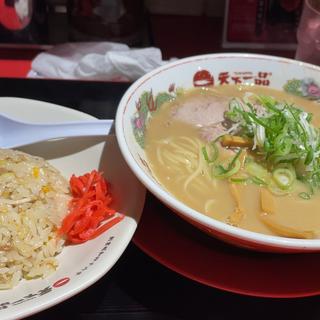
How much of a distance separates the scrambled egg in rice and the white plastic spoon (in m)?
0.06

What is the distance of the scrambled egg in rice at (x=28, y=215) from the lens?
95 centimetres

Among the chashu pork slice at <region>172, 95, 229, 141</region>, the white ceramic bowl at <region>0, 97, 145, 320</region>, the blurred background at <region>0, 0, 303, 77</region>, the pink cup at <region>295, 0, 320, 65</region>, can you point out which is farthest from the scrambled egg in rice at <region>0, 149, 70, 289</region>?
the pink cup at <region>295, 0, 320, 65</region>

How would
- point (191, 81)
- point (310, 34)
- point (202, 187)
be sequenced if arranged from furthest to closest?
point (310, 34) → point (191, 81) → point (202, 187)

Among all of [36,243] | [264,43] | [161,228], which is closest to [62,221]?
[36,243]

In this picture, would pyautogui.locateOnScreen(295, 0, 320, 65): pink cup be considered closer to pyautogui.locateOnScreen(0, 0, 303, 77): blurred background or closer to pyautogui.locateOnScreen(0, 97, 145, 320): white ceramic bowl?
pyautogui.locateOnScreen(0, 0, 303, 77): blurred background

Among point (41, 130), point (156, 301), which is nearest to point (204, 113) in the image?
point (41, 130)

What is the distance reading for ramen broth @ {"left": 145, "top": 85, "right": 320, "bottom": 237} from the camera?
1000 mm

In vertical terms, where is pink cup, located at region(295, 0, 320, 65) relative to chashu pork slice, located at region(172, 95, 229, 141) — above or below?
above

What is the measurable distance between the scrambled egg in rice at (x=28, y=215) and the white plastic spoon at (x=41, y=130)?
0.06 meters

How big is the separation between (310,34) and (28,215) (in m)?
1.00

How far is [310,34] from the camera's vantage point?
1.56 metres

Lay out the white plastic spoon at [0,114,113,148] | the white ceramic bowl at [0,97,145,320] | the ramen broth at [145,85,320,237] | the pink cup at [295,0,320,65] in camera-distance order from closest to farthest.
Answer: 1. the white ceramic bowl at [0,97,145,320]
2. the ramen broth at [145,85,320,237]
3. the white plastic spoon at [0,114,113,148]
4. the pink cup at [295,0,320,65]

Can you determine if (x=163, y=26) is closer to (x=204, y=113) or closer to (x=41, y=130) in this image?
(x=204, y=113)

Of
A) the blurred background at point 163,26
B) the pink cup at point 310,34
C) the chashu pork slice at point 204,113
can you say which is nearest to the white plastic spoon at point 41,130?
the chashu pork slice at point 204,113
